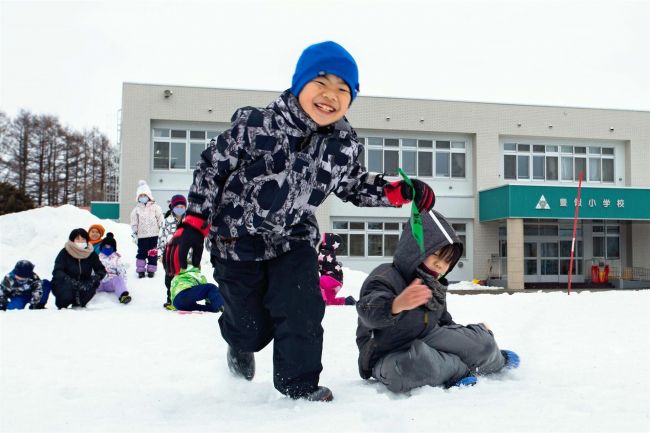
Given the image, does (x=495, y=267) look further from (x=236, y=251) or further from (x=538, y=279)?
(x=236, y=251)

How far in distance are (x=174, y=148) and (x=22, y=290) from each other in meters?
15.7

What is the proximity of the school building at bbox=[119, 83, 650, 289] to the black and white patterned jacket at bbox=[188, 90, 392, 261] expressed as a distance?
19.7 metres

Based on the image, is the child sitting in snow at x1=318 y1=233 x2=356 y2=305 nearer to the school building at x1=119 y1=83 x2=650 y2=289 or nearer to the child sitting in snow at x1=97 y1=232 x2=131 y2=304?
the child sitting in snow at x1=97 y1=232 x2=131 y2=304

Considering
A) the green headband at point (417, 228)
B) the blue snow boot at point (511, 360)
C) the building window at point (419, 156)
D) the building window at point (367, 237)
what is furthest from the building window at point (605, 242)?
the green headband at point (417, 228)

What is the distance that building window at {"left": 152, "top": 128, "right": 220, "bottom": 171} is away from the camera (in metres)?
22.4

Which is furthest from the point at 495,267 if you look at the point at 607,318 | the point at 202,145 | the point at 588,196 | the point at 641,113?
the point at 607,318

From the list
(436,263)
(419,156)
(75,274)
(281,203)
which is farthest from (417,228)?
(419,156)

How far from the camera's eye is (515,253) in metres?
22.0

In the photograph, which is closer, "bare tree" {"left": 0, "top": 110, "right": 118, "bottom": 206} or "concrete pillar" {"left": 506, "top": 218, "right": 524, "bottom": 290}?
"concrete pillar" {"left": 506, "top": 218, "right": 524, "bottom": 290}

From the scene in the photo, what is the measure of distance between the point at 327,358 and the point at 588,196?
2133 cm

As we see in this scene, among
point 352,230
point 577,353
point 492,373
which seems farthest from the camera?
point 352,230

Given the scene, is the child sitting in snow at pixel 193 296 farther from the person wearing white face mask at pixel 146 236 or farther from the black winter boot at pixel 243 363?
the black winter boot at pixel 243 363

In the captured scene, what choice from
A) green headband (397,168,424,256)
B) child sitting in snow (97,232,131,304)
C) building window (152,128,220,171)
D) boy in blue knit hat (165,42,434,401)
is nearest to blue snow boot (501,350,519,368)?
green headband (397,168,424,256)

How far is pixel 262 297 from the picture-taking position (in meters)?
2.89
